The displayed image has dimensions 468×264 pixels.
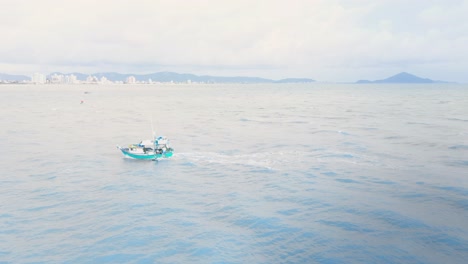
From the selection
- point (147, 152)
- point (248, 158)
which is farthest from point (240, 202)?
point (147, 152)

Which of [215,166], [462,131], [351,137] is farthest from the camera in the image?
[462,131]

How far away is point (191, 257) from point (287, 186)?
20.7 metres

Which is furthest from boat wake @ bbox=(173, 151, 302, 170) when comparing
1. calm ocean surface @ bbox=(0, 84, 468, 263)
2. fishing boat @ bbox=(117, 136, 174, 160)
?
fishing boat @ bbox=(117, 136, 174, 160)

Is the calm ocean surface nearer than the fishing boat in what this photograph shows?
Yes

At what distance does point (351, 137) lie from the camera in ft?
264

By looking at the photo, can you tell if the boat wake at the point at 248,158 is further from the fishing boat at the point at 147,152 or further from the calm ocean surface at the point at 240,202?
the fishing boat at the point at 147,152

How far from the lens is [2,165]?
57469 mm

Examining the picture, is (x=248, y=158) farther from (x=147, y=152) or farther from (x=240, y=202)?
(x=240, y=202)

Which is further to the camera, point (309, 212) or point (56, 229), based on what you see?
point (309, 212)

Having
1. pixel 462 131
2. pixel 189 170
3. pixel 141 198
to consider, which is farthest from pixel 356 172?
pixel 462 131

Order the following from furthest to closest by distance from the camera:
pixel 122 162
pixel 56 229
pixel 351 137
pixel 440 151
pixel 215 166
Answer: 1. pixel 351 137
2. pixel 440 151
3. pixel 122 162
4. pixel 215 166
5. pixel 56 229

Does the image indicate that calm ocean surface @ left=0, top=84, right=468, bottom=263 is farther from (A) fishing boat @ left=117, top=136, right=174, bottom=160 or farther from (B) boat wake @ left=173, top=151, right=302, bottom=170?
(A) fishing boat @ left=117, top=136, right=174, bottom=160

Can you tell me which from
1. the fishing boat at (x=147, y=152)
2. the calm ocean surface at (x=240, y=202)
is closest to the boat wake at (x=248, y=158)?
the calm ocean surface at (x=240, y=202)

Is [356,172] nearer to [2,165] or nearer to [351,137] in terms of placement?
[351,137]
